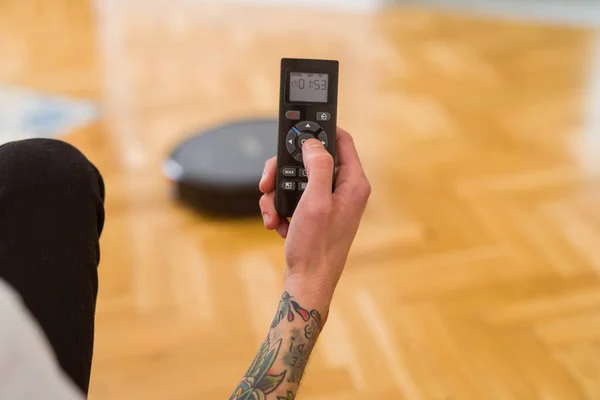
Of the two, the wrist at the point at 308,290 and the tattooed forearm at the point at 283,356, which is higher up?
the wrist at the point at 308,290

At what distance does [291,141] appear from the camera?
909mm

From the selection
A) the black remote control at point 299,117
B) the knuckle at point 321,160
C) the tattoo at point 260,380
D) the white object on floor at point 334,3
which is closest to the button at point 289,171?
the black remote control at point 299,117

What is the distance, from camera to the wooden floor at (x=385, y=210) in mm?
1316

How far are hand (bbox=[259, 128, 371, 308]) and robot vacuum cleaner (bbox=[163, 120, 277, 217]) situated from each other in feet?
2.88

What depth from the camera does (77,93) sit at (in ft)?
7.79

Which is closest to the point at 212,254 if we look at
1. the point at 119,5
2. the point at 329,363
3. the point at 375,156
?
Result: the point at 329,363

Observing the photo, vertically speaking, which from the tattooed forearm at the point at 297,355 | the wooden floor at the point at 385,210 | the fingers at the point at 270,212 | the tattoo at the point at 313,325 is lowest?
the wooden floor at the point at 385,210

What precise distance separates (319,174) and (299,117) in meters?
0.17

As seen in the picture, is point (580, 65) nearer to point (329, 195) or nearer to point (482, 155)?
point (482, 155)

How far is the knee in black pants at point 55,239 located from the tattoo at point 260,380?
15 centimetres

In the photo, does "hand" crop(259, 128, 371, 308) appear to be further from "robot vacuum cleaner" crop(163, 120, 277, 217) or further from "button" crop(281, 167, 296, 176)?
"robot vacuum cleaner" crop(163, 120, 277, 217)

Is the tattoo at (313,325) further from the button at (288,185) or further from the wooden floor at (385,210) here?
the wooden floor at (385,210)

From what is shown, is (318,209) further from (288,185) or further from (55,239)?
(55,239)

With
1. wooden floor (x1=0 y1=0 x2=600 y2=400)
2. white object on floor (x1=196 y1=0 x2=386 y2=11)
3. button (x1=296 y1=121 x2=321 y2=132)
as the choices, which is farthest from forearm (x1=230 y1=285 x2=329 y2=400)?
white object on floor (x1=196 y1=0 x2=386 y2=11)
